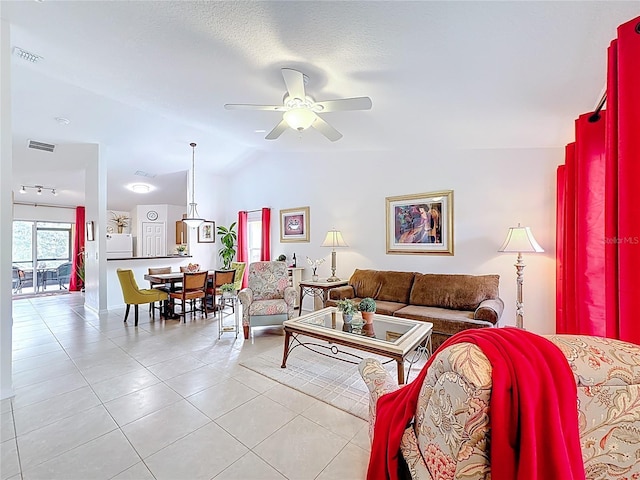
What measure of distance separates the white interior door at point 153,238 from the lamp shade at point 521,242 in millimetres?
8583

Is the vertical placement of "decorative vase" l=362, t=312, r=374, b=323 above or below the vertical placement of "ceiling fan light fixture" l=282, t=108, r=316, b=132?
below

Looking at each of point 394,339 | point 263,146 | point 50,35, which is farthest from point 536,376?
point 263,146

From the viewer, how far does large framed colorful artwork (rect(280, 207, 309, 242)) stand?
5680 millimetres

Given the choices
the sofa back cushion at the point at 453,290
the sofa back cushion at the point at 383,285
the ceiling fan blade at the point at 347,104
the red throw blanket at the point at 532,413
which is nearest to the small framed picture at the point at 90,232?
the sofa back cushion at the point at 383,285

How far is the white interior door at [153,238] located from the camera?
→ 8492 mm

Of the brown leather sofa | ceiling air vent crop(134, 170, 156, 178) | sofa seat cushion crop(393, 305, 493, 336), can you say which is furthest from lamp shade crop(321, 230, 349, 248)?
ceiling air vent crop(134, 170, 156, 178)

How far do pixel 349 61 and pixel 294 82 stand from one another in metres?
0.46

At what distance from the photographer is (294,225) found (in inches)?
231

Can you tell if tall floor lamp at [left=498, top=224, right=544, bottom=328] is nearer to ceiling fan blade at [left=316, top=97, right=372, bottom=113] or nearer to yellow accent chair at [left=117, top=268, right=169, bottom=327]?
ceiling fan blade at [left=316, top=97, right=372, bottom=113]

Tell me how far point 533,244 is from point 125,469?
3966mm

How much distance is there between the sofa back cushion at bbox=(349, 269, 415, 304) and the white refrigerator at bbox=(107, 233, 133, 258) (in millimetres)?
7149

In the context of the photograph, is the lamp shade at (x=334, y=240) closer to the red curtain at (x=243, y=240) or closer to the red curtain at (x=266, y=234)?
the red curtain at (x=266, y=234)

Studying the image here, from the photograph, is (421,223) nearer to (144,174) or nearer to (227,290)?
(227,290)

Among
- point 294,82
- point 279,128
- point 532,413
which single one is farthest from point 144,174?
point 532,413
